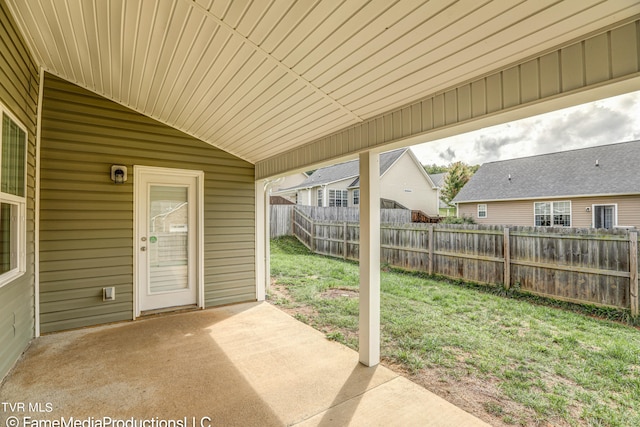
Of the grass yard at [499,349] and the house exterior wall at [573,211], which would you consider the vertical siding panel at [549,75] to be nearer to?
the grass yard at [499,349]

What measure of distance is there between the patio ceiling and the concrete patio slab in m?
2.29

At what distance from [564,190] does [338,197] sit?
8.74 meters

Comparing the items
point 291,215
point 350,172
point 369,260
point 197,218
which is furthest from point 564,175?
point 197,218

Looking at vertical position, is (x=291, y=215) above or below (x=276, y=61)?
below

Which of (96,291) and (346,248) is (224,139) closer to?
(96,291)

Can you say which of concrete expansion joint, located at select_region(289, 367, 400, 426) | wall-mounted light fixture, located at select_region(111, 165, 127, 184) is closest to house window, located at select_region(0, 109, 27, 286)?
wall-mounted light fixture, located at select_region(111, 165, 127, 184)

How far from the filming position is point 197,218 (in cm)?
459

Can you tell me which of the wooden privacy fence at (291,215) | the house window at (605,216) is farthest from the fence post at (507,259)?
the house window at (605,216)

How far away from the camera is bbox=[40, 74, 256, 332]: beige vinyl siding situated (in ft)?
11.7

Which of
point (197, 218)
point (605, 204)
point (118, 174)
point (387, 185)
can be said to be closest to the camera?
point (118, 174)

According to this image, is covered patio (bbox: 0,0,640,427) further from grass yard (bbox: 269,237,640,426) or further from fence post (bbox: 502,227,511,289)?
fence post (bbox: 502,227,511,289)

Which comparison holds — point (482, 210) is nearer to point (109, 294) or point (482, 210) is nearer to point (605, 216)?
point (605, 216)

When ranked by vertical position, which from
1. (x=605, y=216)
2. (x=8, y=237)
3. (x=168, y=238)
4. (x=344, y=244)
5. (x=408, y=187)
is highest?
(x=408, y=187)

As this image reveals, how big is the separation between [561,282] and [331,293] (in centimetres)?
351
